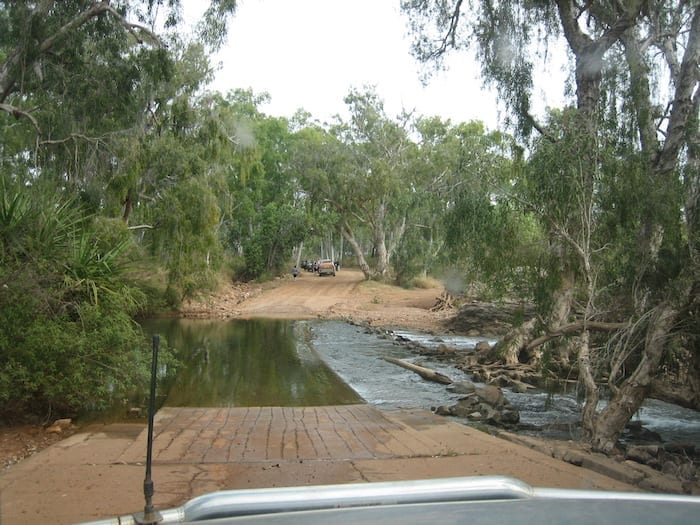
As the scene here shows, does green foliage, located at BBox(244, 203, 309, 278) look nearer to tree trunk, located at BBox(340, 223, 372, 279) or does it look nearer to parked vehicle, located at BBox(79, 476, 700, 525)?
tree trunk, located at BBox(340, 223, 372, 279)

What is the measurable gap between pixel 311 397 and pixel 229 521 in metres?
11.2

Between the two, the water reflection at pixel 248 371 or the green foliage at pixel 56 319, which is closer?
the green foliage at pixel 56 319

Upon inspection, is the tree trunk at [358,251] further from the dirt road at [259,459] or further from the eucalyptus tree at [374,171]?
the dirt road at [259,459]

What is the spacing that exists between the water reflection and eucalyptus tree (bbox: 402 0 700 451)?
485 cm

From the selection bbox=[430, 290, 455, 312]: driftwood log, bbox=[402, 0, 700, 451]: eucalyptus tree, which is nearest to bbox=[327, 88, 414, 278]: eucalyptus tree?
bbox=[430, 290, 455, 312]: driftwood log

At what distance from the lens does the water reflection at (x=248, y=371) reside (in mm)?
12383

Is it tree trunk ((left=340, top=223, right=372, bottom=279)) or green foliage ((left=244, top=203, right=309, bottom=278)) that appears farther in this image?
green foliage ((left=244, top=203, right=309, bottom=278))

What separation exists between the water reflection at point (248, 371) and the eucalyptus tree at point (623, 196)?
485 centimetres

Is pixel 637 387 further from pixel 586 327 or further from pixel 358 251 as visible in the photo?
pixel 358 251

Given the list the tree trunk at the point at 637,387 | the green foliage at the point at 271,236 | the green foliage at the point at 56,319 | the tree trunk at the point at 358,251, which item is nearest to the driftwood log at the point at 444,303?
the tree trunk at the point at 358,251

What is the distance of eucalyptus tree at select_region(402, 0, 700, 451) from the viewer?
9266 millimetres

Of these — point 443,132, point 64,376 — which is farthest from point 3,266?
point 443,132

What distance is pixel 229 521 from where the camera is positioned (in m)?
1.62

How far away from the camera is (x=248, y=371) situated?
1573 centimetres
